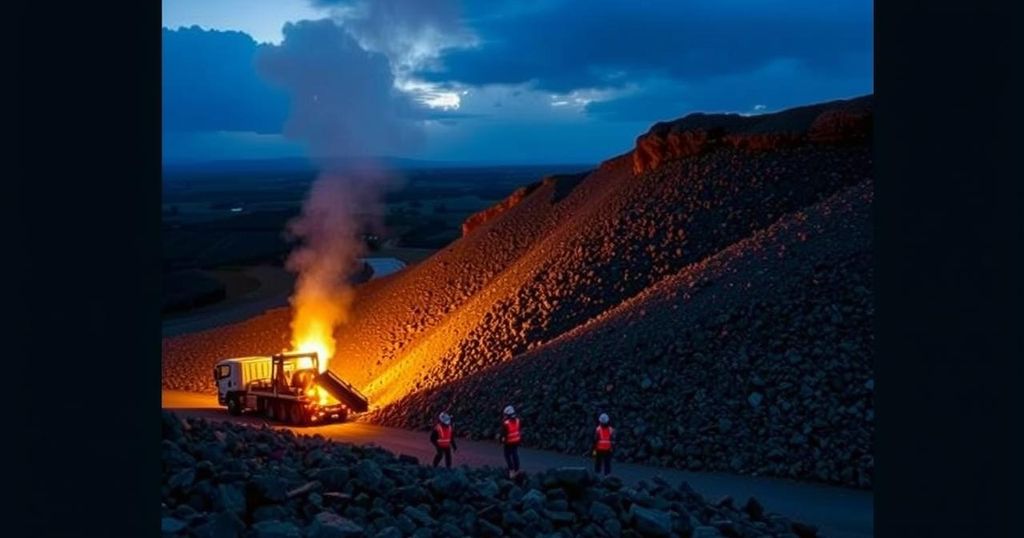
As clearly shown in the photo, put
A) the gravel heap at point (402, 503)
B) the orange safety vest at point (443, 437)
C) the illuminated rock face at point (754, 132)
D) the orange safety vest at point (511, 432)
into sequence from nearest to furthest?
1. the gravel heap at point (402, 503)
2. the orange safety vest at point (511, 432)
3. the orange safety vest at point (443, 437)
4. the illuminated rock face at point (754, 132)

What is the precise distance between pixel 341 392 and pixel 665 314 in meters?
8.69

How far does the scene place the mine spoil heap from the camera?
903 inches

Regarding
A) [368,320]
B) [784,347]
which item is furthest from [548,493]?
[368,320]

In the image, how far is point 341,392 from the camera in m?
29.9

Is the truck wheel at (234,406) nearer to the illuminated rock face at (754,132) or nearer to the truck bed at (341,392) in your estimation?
the truck bed at (341,392)

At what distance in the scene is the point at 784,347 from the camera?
24.4 meters

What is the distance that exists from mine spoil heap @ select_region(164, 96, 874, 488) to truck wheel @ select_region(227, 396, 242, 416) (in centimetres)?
430

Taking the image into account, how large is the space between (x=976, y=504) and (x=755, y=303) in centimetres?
2275

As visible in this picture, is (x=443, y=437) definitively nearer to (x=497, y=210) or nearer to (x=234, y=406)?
(x=234, y=406)

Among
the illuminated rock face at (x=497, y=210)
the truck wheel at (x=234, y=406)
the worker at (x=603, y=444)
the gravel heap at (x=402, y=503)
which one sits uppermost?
the illuminated rock face at (x=497, y=210)

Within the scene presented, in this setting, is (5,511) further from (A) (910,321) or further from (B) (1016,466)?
(B) (1016,466)

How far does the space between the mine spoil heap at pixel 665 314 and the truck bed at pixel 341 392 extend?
814mm

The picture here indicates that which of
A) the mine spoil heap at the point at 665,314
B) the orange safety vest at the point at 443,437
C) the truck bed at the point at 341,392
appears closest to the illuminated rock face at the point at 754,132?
the mine spoil heap at the point at 665,314

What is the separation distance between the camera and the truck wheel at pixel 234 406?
32.1 metres
